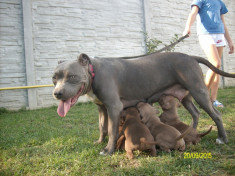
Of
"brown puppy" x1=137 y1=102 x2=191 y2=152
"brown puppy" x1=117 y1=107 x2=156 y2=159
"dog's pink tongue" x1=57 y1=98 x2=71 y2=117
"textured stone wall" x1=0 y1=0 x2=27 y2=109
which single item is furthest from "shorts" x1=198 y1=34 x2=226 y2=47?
"textured stone wall" x1=0 y1=0 x2=27 y2=109

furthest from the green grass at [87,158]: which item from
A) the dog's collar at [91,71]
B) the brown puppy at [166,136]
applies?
the dog's collar at [91,71]

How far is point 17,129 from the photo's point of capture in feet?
14.2

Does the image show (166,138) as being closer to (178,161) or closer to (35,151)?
(178,161)

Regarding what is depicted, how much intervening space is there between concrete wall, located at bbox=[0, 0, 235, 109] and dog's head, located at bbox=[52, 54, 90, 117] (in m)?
4.81

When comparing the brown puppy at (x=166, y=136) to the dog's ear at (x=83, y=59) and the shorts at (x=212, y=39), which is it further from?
the shorts at (x=212, y=39)

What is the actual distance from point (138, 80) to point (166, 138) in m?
0.93

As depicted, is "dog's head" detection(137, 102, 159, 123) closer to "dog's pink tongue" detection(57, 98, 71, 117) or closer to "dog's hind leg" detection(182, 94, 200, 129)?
"dog's hind leg" detection(182, 94, 200, 129)

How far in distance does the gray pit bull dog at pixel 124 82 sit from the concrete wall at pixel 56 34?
15.2ft

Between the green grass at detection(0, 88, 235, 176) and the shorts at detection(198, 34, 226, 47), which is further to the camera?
the shorts at detection(198, 34, 226, 47)

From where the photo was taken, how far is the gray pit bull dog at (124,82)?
8.62 feet

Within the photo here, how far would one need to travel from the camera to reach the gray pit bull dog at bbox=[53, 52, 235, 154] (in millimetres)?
2627

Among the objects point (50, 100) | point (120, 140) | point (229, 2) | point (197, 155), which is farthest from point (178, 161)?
point (229, 2)

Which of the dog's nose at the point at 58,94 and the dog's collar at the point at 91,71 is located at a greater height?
the dog's collar at the point at 91,71

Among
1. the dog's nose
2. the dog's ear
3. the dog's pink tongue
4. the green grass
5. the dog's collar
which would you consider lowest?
the green grass
